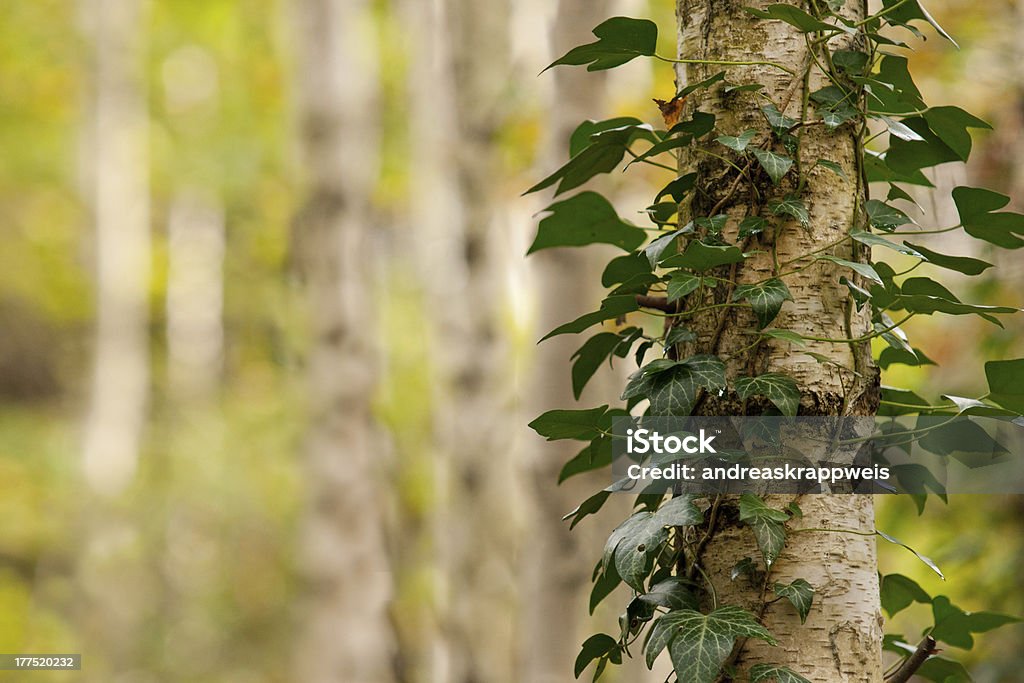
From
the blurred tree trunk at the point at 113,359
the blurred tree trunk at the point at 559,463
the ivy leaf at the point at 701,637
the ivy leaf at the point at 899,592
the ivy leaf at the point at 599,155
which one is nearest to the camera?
the ivy leaf at the point at 701,637

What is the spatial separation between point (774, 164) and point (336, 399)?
3.43 metres

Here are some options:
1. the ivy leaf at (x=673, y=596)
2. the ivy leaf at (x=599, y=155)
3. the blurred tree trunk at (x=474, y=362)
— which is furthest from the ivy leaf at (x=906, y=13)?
the blurred tree trunk at (x=474, y=362)

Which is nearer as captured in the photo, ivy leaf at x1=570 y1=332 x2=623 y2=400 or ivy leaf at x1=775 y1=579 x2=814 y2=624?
ivy leaf at x1=775 y1=579 x2=814 y2=624

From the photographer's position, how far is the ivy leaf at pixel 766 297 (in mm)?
775

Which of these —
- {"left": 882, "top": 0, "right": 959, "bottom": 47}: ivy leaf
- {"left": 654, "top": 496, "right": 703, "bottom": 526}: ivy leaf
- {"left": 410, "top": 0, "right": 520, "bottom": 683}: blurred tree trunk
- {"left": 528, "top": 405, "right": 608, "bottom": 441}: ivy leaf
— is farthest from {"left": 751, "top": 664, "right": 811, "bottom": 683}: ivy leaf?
{"left": 410, "top": 0, "right": 520, "bottom": 683}: blurred tree trunk

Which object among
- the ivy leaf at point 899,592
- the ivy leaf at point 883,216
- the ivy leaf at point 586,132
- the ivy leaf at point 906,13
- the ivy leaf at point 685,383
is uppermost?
the ivy leaf at point 906,13

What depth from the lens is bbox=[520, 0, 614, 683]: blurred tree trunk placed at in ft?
6.44

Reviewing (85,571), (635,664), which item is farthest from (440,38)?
(85,571)

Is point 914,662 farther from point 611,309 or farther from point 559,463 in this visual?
point 559,463

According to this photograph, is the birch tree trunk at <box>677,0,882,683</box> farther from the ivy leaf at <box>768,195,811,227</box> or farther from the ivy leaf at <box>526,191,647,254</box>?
the ivy leaf at <box>526,191,647,254</box>

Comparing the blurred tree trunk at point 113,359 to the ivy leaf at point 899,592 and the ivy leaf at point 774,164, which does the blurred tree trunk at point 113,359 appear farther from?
the ivy leaf at point 774,164

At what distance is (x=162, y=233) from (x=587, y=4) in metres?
12.1

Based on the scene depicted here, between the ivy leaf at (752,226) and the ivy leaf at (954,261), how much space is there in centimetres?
15

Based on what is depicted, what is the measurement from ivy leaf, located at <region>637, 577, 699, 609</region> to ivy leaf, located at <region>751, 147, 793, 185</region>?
1.25 ft
